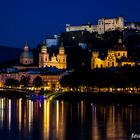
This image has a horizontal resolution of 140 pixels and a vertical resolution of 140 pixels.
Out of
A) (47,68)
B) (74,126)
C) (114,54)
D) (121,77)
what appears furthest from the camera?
(47,68)

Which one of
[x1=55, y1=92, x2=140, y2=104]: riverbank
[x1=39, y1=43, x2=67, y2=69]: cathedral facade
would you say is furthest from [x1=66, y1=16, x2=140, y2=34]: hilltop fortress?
[x1=55, y1=92, x2=140, y2=104]: riverbank

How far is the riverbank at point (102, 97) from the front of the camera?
53.1m

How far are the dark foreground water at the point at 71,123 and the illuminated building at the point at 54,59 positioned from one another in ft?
183

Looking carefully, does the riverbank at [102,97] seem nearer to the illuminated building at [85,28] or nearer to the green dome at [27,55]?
the illuminated building at [85,28]

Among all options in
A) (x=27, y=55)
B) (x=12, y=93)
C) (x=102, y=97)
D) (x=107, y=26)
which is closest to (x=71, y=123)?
(x=102, y=97)

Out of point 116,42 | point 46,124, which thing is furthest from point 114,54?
point 46,124

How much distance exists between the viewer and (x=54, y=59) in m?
105

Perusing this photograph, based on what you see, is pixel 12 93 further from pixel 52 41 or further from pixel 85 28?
pixel 52 41

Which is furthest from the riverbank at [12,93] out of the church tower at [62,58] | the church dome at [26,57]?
the church dome at [26,57]

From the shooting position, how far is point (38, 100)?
6462 cm

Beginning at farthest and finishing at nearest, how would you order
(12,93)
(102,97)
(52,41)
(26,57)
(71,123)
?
1. (52,41)
2. (26,57)
3. (12,93)
4. (102,97)
5. (71,123)

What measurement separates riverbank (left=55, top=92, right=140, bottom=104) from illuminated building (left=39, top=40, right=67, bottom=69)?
3748 cm

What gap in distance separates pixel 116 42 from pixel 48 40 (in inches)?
669

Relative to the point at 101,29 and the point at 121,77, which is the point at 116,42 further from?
the point at 121,77
